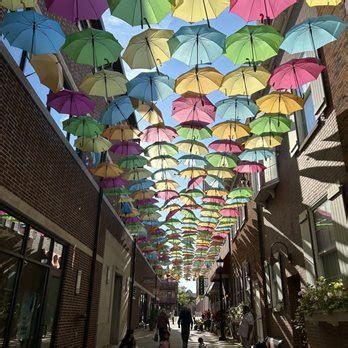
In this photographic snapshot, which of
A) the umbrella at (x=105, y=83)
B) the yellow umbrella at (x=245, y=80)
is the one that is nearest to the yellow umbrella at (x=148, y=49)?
the umbrella at (x=105, y=83)

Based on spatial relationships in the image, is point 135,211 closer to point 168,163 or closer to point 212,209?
point 212,209

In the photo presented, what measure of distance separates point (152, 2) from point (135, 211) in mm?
12641

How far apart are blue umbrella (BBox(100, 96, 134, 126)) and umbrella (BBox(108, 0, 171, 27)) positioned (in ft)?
10.0

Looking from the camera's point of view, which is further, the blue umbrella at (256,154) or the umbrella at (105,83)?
the blue umbrella at (256,154)

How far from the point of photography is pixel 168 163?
13227mm

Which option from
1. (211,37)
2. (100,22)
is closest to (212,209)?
(100,22)

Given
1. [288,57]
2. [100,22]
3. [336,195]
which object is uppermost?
[100,22]

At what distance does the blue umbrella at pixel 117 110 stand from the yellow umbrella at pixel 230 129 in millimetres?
2477

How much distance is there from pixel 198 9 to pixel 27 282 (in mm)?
7127

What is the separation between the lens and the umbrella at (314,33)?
679 cm

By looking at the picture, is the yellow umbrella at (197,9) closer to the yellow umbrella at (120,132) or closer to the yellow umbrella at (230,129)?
the yellow umbrella at (230,129)

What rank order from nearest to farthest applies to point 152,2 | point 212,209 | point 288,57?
point 152,2 → point 288,57 → point 212,209

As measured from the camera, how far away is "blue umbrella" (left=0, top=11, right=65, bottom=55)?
268 inches

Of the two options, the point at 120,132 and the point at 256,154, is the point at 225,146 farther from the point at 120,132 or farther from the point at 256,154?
the point at 120,132
